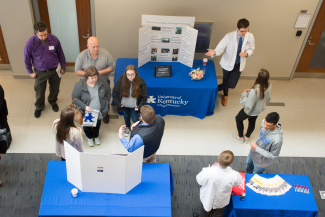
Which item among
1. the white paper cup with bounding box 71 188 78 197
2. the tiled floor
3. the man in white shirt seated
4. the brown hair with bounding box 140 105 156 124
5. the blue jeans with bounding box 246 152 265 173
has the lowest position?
the tiled floor

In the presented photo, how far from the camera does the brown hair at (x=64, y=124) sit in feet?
9.76

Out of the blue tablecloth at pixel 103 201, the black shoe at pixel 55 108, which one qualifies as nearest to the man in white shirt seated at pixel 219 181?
the blue tablecloth at pixel 103 201

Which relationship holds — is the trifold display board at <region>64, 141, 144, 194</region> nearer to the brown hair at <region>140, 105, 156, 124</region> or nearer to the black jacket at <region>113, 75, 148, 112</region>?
the brown hair at <region>140, 105, 156, 124</region>

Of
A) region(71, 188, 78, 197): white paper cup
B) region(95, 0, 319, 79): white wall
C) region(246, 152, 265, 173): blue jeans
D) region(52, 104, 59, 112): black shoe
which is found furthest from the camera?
region(95, 0, 319, 79): white wall

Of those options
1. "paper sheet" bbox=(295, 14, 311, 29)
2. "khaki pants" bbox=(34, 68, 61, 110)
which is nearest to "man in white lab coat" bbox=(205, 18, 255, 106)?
"paper sheet" bbox=(295, 14, 311, 29)

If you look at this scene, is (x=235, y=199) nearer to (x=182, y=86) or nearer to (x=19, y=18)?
(x=182, y=86)

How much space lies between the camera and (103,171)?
2.78 metres

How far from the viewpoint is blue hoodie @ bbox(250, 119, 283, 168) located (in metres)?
3.15

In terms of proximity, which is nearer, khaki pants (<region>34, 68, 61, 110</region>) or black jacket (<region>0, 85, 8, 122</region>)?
black jacket (<region>0, 85, 8, 122</region>)

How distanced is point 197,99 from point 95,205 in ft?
8.62

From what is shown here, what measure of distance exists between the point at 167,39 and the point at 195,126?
61.2 inches

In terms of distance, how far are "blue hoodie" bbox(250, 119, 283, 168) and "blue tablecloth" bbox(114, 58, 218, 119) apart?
164 cm

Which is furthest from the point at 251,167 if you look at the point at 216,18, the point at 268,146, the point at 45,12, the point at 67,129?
the point at 45,12

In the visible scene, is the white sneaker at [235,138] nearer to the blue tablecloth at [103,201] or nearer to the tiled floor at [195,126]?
the tiled floor at [195,126]
